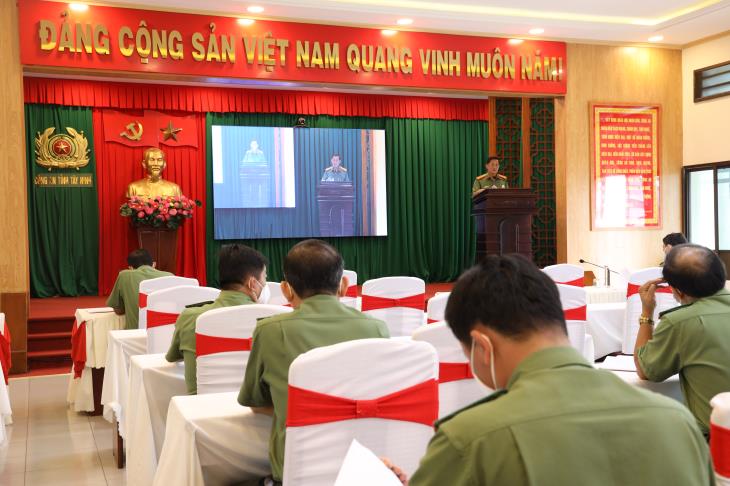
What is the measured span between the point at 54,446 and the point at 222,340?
2.48m

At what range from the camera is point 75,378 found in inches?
215

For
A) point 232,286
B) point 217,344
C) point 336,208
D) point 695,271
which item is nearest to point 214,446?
point 217,344

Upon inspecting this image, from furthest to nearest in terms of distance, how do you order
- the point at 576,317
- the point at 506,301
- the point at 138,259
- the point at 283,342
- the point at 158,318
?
the point at 138,259
the point at 158,318
the point at 576,317
the point at 283,342
the point at 506,301

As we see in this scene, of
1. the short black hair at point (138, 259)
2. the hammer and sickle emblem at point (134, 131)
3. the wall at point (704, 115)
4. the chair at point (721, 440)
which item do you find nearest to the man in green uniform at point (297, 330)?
the chair at point (721, 440)

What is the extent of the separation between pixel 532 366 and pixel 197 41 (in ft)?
24.5

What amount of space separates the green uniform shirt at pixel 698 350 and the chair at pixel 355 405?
0.97 metres

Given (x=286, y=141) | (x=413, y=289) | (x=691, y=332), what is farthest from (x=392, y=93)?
(x=691, y=332)

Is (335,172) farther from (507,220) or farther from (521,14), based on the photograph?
(507,220)

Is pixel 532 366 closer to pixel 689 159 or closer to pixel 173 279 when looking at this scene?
pixel 173 279

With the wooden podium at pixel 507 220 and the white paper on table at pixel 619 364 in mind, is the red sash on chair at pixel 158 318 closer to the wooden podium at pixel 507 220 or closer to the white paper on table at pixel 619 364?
the white paper on table at pixel 619 364

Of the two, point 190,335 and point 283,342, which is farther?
point 190,335

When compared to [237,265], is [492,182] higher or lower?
higher

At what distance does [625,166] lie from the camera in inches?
381

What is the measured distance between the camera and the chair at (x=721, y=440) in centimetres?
165
